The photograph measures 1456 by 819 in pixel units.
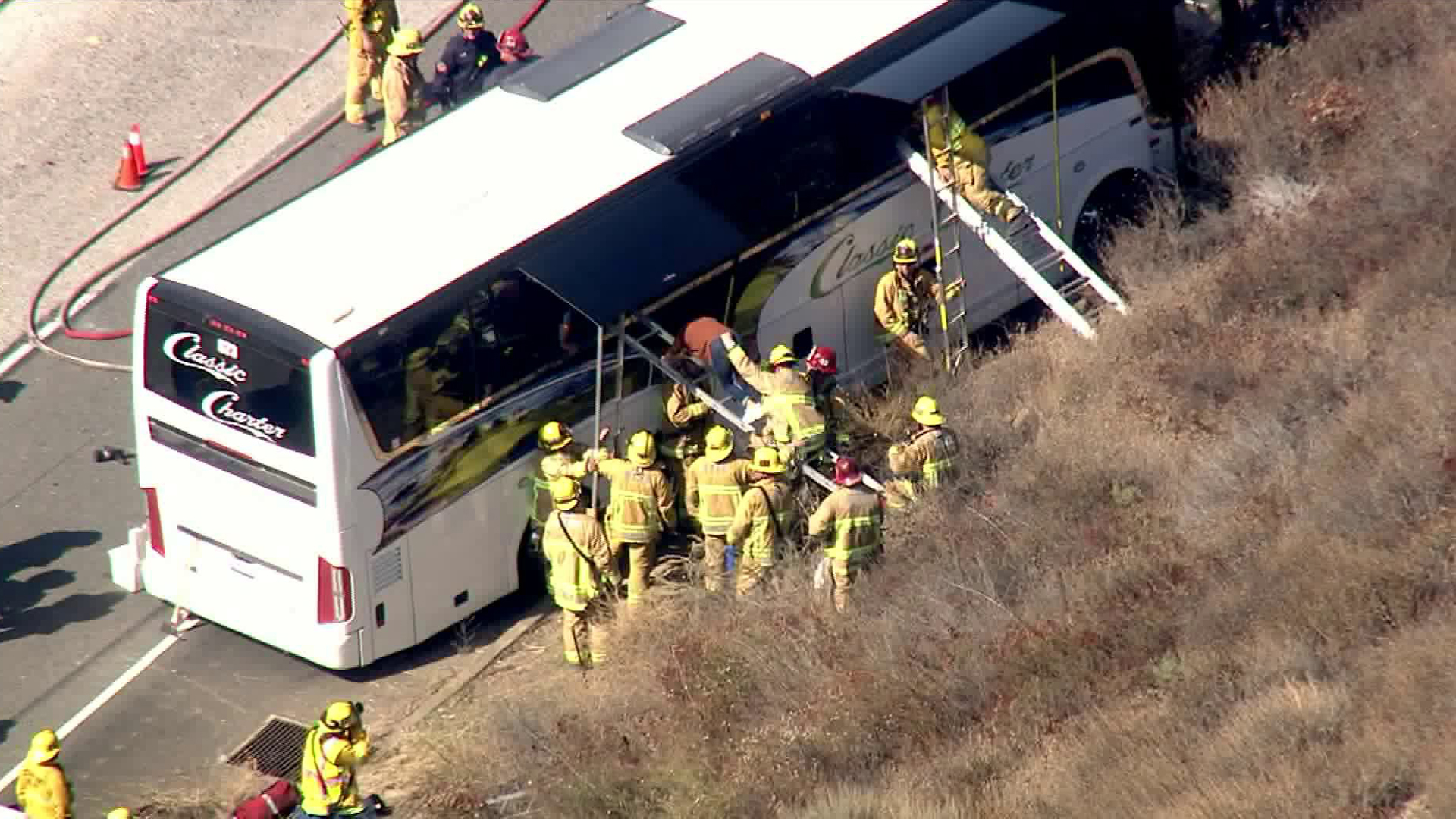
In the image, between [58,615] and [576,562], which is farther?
[58,615]

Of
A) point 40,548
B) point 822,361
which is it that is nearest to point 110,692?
point 40,548

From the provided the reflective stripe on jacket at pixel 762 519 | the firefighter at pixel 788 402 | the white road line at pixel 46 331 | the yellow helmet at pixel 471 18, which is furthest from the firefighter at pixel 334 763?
the yellow helmet at pixel 471 18

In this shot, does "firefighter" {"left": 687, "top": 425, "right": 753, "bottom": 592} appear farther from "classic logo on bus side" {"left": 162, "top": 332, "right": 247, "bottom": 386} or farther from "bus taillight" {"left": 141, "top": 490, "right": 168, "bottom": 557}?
"bus taillight" {"left": 141, "top": 490, "right": 168, "bottom": 557}

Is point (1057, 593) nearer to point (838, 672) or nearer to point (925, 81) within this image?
point (838, 672)

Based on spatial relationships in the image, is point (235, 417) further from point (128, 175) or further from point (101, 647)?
point (128, 175)

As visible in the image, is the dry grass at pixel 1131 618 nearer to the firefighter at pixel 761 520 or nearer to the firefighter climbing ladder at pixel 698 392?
the firefighter at pixel 761 520

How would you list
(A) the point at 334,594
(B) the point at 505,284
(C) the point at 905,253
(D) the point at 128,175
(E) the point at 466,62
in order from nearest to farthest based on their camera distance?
1. (A) the point at 334,594
2. (B) the point at 505,284
3. (C) the point at 905,253
4. (E) the point at 466,62
5. (D) the point at 128,175

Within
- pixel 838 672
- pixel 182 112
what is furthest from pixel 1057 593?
pixel 182 112
